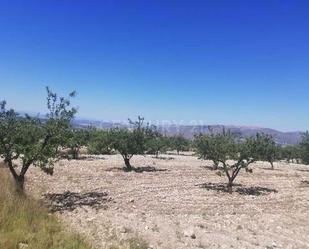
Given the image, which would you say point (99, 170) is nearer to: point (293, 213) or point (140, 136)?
point (140, 136)

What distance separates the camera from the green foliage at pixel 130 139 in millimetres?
37406

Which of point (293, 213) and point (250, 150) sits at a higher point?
point (250, 150)

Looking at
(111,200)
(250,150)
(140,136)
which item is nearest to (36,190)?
(111,200)

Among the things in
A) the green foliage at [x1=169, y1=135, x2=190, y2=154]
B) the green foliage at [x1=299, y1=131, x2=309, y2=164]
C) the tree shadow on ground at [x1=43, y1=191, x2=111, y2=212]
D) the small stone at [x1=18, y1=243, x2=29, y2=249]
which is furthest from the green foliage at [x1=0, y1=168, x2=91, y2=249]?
the green foliage at [x1=169, y1=135, x2=190, y2=154]

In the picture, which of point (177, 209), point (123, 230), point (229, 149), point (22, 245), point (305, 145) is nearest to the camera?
point (22, 245)

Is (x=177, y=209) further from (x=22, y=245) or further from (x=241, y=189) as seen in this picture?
(x=22, y=245)

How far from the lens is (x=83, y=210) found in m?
18.2

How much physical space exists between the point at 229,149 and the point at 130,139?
13007mm

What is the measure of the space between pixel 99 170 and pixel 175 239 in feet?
72.8

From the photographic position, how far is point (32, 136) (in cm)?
2053

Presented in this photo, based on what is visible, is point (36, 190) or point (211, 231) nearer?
point (211, 231)

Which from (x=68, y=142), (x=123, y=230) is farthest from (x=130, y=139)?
(x=123, y=230)

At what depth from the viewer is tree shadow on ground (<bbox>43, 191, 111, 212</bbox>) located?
18.8 metres

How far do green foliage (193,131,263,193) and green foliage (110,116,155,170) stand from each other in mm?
10170
